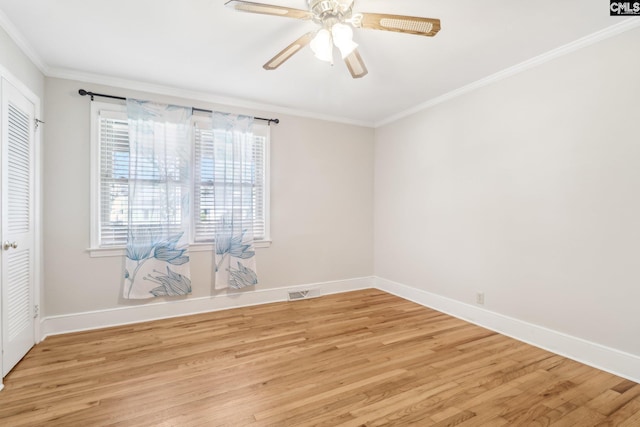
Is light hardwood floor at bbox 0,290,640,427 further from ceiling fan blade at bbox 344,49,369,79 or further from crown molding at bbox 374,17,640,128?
crown molding at bbox 374,17,640,128

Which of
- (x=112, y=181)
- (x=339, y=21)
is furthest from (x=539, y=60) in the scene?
(x=112, y=181)

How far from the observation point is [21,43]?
98.8 inches

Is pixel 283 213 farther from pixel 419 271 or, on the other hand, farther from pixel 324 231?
pixel 419 271

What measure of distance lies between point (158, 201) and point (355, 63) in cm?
257

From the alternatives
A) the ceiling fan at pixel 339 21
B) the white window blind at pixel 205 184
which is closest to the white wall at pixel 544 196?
the ceiling fan at pixel 339 21

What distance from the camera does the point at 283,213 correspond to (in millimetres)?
4246

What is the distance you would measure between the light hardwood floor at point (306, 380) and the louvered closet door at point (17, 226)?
11.1 inches

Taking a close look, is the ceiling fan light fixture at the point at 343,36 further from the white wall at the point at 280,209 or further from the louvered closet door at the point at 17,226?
the louvered closet door at the point at 17,226

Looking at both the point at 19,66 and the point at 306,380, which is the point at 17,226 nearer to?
the point at 19,66

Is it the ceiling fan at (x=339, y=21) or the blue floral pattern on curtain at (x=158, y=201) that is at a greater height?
the ceiling fan at (x=339, y=21)

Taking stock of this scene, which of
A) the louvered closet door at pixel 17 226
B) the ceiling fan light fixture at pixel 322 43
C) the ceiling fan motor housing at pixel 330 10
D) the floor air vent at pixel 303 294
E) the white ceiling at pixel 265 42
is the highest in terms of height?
the white ceiling at pixel 265 42

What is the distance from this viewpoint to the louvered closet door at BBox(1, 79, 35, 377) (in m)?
2.28

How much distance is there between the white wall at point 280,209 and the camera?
3088 mm

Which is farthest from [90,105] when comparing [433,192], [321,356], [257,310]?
[433,192]
